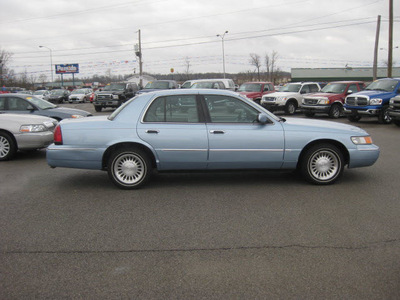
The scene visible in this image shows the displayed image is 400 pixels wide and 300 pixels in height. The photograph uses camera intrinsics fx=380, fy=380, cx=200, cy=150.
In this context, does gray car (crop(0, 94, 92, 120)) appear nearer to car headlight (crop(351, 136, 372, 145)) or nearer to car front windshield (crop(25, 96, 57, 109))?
car front windshield (crop(25, 96, 57, 109))

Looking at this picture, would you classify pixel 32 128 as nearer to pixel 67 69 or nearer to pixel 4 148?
pixel 4 148

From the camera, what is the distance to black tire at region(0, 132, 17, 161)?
880 cm

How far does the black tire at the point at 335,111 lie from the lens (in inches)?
739

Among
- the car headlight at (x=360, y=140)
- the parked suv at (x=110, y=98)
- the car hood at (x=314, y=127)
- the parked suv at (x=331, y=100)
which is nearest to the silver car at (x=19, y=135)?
the car hood at (x=314, y=127)

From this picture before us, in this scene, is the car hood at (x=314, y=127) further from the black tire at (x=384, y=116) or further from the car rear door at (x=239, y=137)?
the black tire at (x=384, y=116)

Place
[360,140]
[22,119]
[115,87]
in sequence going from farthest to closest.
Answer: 1. [115,87]
2. [22,119]
3. [360,140]

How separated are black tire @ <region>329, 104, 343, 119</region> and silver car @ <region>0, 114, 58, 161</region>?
1412 centimetres

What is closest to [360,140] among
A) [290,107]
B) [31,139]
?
[31,139]

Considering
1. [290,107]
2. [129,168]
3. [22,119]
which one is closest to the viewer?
[129,168]

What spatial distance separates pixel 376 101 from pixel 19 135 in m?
13.7

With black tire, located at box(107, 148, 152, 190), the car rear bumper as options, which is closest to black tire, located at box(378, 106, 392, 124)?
black tire, located at box(107, 148, 152, 190)

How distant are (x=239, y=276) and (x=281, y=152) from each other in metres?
3.10

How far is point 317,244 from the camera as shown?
12.8 ft

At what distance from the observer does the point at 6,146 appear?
884cm
